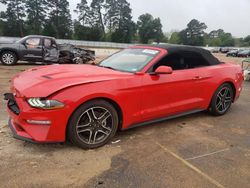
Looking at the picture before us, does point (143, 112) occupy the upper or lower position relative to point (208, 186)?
upper

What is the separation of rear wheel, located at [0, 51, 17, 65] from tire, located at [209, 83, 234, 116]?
1000cm

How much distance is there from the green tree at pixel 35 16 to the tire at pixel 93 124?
65489mm

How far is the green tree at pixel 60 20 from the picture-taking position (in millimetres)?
66000

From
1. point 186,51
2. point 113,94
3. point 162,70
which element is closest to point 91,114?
point 113,94

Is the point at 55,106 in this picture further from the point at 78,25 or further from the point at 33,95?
the point at 78,25

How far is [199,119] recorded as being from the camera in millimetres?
5203

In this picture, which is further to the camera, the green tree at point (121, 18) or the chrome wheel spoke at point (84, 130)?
the green tree at point (121, 18)

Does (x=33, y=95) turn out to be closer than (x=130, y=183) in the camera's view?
No

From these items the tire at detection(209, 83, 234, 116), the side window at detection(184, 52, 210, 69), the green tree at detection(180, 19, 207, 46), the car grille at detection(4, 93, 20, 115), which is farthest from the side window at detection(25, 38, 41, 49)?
the green tree at detection(180, 19, 207, 46)

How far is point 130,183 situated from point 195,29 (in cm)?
10254

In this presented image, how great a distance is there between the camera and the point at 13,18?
6375 cm

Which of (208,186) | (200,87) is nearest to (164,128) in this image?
(200,87)

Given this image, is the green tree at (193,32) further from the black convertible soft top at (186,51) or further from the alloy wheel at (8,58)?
the black convertible soft top at (186,51)

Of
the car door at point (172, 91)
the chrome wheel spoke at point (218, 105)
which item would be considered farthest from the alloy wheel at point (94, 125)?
the chrome wheel spoke at point (218, 105)
